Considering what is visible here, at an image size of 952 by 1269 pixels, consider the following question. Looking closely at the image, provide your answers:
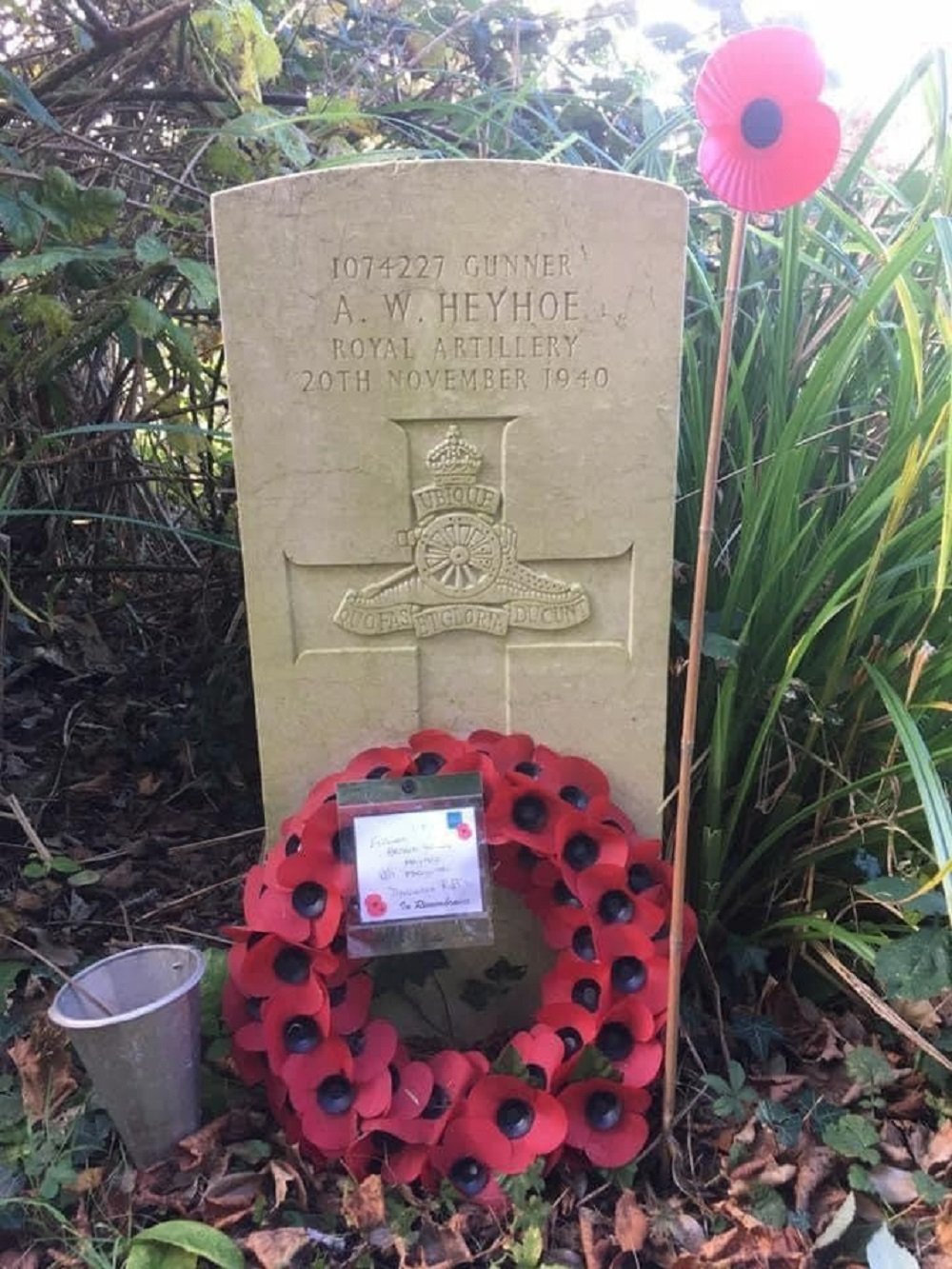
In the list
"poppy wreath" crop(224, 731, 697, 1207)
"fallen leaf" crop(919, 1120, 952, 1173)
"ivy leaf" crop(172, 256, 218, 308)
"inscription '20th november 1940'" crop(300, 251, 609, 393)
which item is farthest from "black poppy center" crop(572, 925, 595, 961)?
"ivy leaf" crop(172, 256, 218, 308)

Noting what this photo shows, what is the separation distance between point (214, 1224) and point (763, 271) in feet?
6.11

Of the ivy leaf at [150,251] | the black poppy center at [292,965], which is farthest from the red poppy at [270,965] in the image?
the ivy leaf at [150,251]

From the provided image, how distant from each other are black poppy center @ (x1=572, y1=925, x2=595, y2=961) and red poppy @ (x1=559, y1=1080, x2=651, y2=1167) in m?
0.19

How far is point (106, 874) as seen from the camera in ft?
7.23

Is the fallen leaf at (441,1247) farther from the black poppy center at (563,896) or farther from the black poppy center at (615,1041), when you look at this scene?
the black poppy center at (563,896)

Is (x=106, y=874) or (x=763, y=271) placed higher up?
(x=763, y=271)

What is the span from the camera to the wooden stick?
3.71 feet

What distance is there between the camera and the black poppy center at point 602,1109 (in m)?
1.54

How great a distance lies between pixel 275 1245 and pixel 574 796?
2.55 feet

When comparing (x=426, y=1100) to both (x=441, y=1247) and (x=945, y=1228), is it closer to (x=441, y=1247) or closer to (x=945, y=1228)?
(x=441, y=1247)

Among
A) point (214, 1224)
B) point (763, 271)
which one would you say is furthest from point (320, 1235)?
point (763, 271)

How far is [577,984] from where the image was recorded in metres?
1.65

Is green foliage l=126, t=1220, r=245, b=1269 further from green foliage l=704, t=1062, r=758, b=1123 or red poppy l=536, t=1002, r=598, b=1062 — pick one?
green foliage l=704, t=1062, r=758, b=1123

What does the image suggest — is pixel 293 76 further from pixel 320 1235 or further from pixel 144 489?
pixel 320 1235
